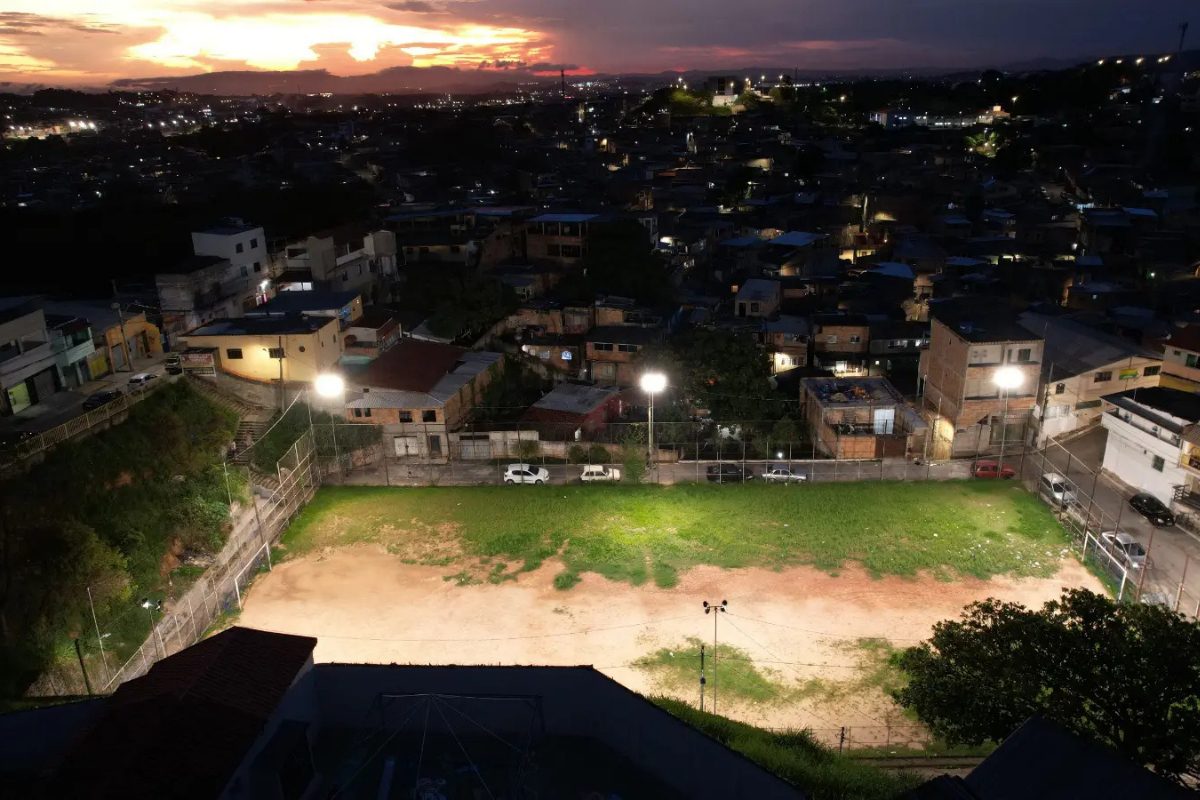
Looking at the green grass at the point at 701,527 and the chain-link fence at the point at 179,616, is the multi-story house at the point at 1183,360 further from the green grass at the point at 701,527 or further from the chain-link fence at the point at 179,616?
the chain-link fence at the point at 179,616

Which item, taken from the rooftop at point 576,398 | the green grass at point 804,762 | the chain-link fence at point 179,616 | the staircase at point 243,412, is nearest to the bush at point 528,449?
the rooftop at point 576,398

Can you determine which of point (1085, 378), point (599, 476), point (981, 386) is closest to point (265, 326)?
point (599, 476)

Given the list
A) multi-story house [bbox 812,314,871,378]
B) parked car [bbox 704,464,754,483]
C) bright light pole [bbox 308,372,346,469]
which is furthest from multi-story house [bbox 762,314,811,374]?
bright light pole [bbox 308,372,346,469]

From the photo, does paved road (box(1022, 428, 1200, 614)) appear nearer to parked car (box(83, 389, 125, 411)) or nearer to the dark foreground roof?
the dark foreground roof

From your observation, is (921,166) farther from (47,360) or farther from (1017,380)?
(47,360)

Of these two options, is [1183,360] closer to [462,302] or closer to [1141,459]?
[1141,459]
